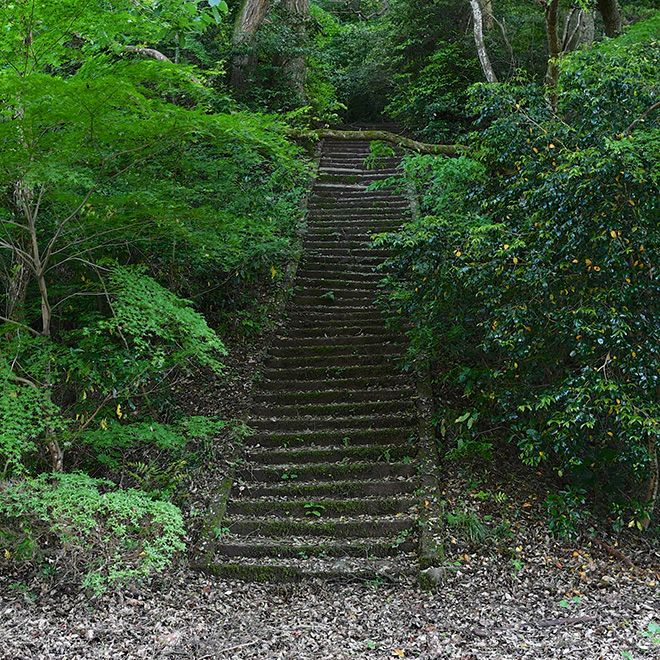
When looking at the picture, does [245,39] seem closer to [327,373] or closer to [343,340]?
[343,340]

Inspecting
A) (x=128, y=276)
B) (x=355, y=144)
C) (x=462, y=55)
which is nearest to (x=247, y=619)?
(x=128, y=276)

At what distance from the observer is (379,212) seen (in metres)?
10.8

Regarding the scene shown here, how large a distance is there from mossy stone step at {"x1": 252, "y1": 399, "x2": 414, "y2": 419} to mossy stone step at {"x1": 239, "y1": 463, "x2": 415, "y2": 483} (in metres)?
0.84

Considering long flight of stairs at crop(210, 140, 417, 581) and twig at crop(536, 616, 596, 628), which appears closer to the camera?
twig at crop(536, 616, 596, 628)

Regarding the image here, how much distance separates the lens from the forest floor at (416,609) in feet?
13.3

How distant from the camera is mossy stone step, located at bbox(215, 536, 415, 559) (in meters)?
5.12

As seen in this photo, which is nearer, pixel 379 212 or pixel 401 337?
pixel 401 337

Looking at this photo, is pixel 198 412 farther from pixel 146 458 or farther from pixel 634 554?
pixel 634 554

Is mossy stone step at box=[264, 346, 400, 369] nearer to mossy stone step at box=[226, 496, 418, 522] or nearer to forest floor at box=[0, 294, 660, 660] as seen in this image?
mossy stone step at box=[226, 496, 418, 522]

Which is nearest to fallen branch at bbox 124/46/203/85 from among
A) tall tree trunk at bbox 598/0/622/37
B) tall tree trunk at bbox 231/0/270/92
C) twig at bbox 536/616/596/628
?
tall tree trunk at bbox 231/0/270/92

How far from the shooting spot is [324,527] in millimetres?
5375

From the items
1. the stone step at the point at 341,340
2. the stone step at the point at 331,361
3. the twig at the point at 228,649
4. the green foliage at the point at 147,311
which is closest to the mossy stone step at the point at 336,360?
the stone step at the point at 331,361

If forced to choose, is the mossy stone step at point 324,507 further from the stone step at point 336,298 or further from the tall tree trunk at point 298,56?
the tall tree trunk at point 298,56

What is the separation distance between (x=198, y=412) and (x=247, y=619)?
2.95 meters
